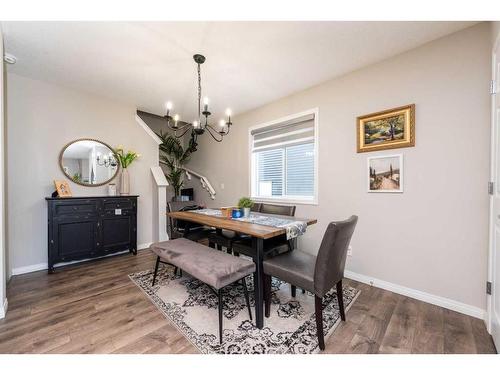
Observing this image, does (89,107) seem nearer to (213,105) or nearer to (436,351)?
(213,105)

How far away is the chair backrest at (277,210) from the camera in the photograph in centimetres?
256

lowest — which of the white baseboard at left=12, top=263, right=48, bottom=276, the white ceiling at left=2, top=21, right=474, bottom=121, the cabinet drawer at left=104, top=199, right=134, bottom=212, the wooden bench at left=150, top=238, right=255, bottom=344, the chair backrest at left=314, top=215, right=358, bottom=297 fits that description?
the white baseboard at left=12, top=263, right=48, bottom=276

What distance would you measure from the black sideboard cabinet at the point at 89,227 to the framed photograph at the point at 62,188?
0.19m

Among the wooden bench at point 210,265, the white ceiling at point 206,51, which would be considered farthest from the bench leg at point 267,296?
the white ceiling at point 206,51

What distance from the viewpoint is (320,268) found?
4.72 feet

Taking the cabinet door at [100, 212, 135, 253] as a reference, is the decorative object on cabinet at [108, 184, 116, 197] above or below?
above

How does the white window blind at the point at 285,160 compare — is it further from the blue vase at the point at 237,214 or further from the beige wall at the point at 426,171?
the blue vase at the point at 237,214

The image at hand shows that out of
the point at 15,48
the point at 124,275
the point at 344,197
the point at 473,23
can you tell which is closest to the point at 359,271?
the point at 344,197

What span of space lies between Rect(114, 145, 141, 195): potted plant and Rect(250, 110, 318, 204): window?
2.13m

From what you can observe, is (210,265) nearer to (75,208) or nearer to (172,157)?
(75,208)

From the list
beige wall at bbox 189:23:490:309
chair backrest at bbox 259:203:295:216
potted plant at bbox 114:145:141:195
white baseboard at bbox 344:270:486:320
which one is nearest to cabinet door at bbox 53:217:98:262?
potted plant at bbox 114:145:141:195

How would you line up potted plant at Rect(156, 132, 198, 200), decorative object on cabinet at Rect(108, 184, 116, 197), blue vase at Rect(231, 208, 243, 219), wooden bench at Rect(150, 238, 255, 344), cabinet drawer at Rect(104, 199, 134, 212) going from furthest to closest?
potted plant at Rect(156, 132, 198, 200) < decorative object on cabinet at Rect(108, 184, 116, 197) < cabinet drawer at Rect(104, 199, 134, 212) < blue vase at Rect(231, 208, 243, 219) < wooden bench at Rect(150, 238, 255, 344)

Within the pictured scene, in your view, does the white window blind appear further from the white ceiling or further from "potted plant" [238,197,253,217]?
"potted plant" [238,197,253,217]

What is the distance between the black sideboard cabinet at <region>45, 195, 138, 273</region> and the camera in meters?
2.68
